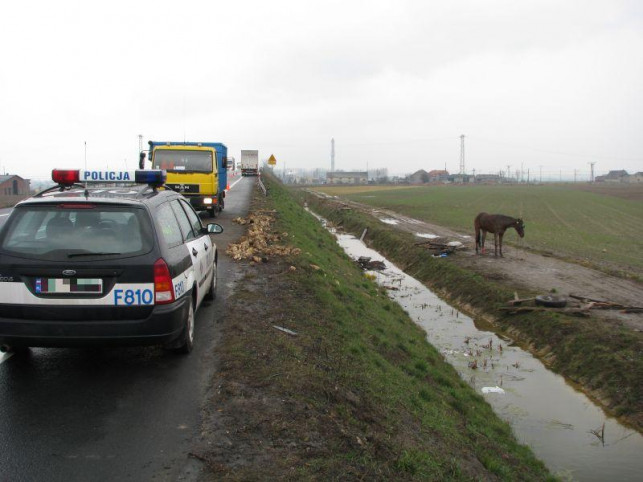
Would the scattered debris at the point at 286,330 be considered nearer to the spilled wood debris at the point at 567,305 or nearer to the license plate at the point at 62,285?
the license plate at the point at 62,285

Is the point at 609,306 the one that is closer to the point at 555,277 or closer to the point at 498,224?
the point at 555,277

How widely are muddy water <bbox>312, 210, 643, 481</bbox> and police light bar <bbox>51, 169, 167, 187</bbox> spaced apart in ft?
22.6

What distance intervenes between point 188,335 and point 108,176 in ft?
7.75

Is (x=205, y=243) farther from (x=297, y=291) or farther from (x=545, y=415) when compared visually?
(x=545, y=415)

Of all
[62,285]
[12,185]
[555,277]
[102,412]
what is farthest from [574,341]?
[12,185]

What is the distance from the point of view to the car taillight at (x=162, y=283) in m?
5.58

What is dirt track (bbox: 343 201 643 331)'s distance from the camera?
1473 centimetres

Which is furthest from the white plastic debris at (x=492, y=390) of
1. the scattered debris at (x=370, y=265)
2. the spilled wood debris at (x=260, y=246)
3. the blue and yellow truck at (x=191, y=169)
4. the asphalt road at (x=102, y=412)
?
the blue and yellow truck at (x=191, y=169)

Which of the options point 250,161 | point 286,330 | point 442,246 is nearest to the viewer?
point 286,330

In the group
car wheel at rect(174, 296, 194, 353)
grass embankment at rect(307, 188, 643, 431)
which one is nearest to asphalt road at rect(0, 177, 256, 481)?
car wheel at rect(174, 296, 194, 353)

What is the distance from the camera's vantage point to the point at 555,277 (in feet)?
59.5

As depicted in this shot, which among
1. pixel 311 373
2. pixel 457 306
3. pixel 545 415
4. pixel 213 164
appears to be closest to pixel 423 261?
pixel 457 306

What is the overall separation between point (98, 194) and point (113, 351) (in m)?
1.89

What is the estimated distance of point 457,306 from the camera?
1761 cm
